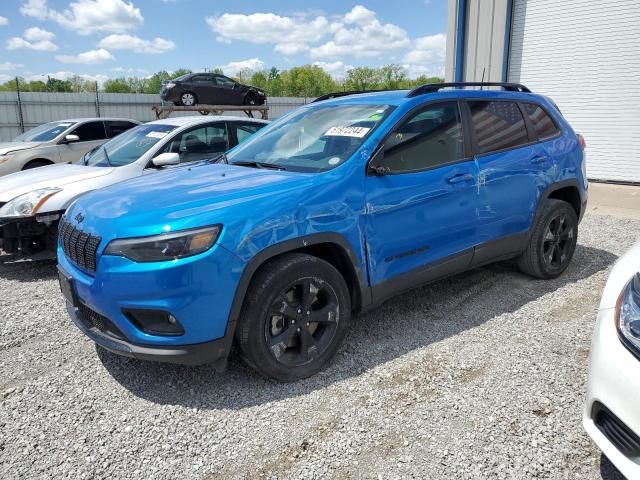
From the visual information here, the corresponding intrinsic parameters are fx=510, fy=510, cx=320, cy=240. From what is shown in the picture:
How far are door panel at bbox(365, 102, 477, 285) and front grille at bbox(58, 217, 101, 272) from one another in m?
1.63

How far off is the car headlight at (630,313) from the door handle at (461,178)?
1.72 meters

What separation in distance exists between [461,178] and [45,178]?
14.5 feet

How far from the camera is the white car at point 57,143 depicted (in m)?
9.33

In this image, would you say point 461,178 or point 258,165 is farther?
point 461,178

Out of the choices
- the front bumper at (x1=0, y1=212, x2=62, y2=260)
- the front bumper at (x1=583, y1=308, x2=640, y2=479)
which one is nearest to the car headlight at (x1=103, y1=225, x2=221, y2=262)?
the front bumper at (x1=583, y1=308, x2=640, y2=479)

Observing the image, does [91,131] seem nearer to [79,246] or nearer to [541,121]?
[79,246]

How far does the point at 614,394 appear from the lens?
1.94 metres

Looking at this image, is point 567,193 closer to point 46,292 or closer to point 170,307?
point 170,307

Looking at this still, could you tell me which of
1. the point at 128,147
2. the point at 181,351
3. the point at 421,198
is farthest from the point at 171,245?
the point at 128,147

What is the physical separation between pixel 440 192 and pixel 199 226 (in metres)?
1.79

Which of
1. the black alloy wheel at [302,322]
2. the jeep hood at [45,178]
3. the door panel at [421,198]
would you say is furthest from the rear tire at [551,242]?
the jeep hood at [45,178]

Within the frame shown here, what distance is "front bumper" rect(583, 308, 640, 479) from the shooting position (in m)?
1.85

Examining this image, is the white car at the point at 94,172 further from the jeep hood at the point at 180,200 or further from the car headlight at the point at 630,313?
the car headlight at the point at 630,313

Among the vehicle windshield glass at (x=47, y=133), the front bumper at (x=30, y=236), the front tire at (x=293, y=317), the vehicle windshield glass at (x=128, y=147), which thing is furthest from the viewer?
the vehicle windshield glass at (x=47, y=133)
